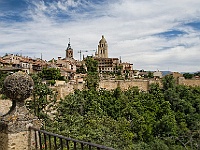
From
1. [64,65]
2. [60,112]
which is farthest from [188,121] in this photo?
[64,65]

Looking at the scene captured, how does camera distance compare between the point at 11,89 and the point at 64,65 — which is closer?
the point at 11,89

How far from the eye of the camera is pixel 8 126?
12.9 ft

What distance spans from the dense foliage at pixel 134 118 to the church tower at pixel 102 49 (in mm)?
48496

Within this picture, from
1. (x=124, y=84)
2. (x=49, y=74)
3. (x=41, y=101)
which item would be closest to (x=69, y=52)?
(x=124, y=84)

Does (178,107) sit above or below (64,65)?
below

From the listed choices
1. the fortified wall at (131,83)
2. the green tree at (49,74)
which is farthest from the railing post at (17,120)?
the green tree at (49,74)

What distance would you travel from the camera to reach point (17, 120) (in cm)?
399

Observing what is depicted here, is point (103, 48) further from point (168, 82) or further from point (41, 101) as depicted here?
point (41, 101)

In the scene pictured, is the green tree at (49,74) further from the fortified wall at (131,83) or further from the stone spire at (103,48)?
the stone spire at (103,48)

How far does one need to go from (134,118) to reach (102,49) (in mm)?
61922

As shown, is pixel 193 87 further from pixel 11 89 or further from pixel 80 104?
pixel 11 89

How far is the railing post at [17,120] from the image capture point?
3.97 metres

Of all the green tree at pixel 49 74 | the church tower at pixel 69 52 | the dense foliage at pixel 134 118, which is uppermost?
the church tower at pixel 69 52

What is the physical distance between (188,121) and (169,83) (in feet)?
32.1
